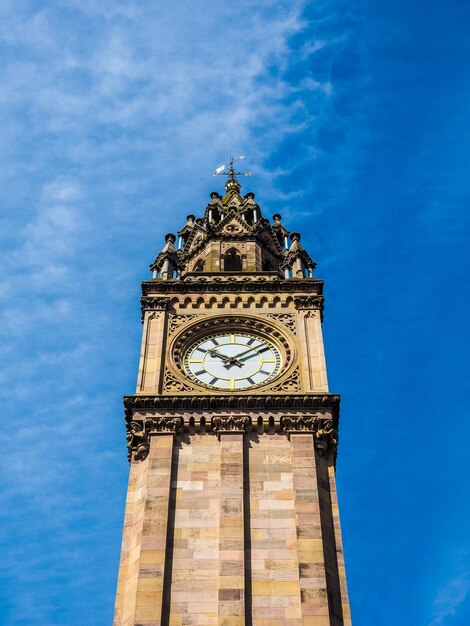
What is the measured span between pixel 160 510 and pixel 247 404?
17.7 feet

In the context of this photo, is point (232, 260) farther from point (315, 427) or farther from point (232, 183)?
point (315, 427)

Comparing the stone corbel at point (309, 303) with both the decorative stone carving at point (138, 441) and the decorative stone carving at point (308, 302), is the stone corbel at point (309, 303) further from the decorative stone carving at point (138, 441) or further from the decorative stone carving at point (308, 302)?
the decorative stone carving at point (138, 441)

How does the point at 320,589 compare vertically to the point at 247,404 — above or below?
below

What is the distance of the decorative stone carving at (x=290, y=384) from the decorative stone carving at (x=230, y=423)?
2416mm

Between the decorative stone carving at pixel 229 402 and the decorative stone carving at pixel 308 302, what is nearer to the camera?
the decorative stone carving at pixel 229 402

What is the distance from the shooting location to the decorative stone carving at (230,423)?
35.4 meters

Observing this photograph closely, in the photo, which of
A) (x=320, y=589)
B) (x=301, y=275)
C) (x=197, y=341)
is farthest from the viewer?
(x=301, y=275)

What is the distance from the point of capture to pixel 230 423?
3544cm

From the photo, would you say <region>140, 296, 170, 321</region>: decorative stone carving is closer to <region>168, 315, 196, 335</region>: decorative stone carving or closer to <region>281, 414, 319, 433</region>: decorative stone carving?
<region>168, 315, 196, 335</region>: decorative stone carving

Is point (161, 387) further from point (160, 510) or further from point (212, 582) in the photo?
point (212, 582)

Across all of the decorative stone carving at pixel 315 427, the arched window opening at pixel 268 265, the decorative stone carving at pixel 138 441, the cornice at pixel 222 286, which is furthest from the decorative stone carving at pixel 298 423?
the arched window opening at pixel 268 265

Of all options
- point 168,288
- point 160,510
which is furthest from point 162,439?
point 168,288

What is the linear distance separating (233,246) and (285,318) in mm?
9232

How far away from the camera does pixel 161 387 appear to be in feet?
124
